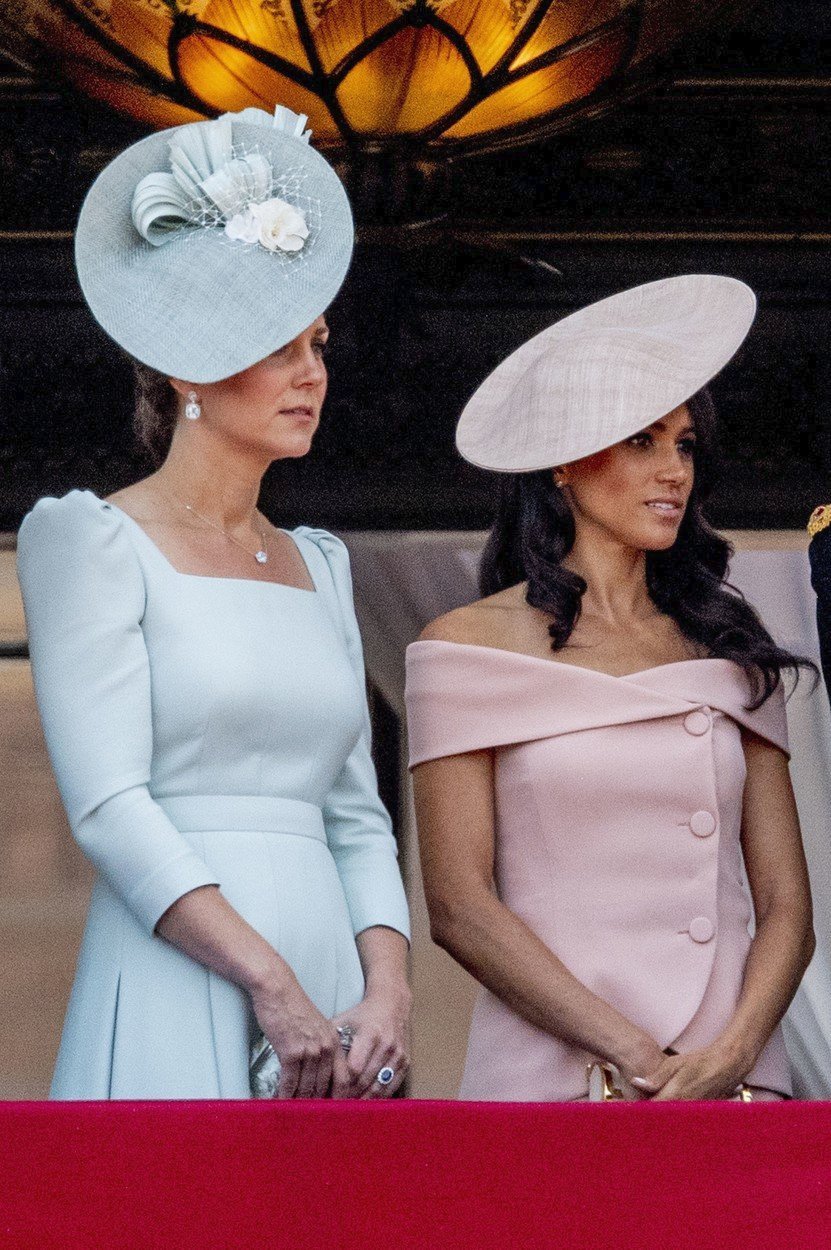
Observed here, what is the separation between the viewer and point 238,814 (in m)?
1.92

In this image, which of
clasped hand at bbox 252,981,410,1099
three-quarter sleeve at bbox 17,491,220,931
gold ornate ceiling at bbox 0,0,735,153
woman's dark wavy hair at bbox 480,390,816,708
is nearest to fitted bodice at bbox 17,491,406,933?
three-quarter sleeve at bbox 17,491,220,931

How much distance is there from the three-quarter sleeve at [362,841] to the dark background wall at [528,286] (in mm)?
1486

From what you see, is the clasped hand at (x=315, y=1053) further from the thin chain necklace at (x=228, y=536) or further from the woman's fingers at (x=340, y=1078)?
the thin chain necklace at (x=228, y=536)

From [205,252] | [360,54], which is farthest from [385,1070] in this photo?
[360,54]

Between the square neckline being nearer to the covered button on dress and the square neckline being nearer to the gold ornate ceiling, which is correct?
the covered button on dress

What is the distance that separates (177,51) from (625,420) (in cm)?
61

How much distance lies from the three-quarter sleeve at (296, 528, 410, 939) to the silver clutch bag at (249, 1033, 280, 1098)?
169 mm

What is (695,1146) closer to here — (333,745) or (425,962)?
(333,745)

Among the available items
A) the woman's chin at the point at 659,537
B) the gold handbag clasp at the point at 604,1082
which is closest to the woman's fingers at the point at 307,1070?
the gold handbag clasp at the point at 604,1082

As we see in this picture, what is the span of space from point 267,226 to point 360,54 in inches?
16.9

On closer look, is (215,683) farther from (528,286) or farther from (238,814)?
(528,286)

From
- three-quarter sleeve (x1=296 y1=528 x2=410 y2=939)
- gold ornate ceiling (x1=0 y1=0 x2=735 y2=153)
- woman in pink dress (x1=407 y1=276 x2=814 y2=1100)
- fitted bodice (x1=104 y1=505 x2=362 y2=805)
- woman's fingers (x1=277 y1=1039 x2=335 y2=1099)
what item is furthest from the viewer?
gold ornate ceiling (x1=0 y1=0 x2=735 y2=153)

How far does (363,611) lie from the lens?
3.51 m

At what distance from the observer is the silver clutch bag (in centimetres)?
185
